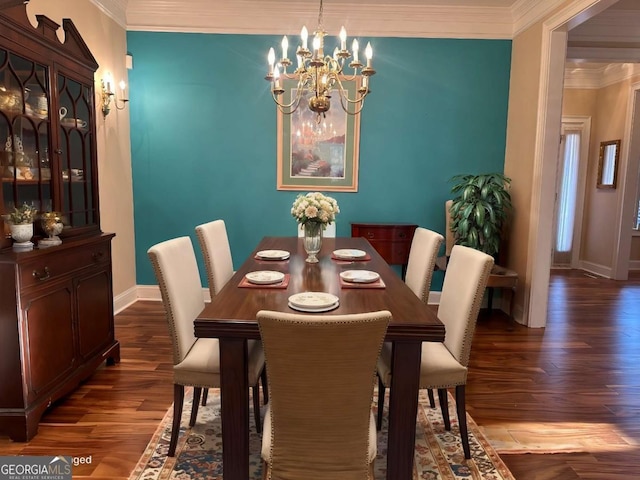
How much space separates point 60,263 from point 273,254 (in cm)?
120

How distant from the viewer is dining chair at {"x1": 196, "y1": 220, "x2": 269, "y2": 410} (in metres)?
2.58

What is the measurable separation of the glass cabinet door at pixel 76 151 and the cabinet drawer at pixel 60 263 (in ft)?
0.71

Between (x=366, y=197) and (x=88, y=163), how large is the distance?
2.66m

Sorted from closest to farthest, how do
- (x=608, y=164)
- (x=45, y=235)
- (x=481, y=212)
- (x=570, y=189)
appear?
(x=45, y=235) < (x=481, y=212) < (x=608, y=164) < (x=570, y=189)

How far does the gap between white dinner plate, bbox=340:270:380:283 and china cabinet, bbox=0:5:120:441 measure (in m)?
1.57

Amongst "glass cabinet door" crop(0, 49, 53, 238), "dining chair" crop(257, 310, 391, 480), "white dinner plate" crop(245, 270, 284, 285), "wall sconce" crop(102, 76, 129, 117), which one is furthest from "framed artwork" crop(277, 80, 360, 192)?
"dining chair" crop(257, 310, 391, 480)

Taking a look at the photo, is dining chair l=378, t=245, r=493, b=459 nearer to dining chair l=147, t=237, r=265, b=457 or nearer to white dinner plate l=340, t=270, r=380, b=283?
white dinner plate l=340, t=270, r=380, b=283

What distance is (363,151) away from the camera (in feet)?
15.0

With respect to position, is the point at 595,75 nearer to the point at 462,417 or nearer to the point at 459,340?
the point at 459,340

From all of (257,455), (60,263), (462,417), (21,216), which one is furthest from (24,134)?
(462,417)

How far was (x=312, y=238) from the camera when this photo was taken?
2602mm

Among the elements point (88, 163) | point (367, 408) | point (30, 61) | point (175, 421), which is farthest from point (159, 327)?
point (367, 408)

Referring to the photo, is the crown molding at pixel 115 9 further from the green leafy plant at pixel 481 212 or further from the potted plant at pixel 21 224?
the green leafy plant at pixel 481 212

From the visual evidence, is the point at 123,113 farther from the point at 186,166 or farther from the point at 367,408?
the point at 367,408
